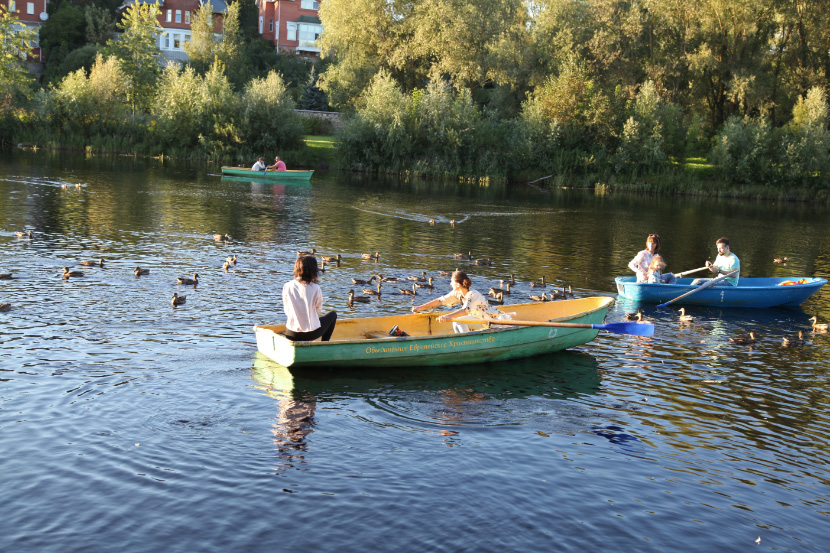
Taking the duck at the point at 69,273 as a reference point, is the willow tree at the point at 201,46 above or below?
above

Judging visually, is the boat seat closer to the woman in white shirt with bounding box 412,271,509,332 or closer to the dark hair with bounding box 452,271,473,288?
the woman in white shirt with bounding box 412,271,509,332

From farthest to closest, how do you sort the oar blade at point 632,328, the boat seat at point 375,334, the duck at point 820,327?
the duck at point 820,327 → the oar blade at point 632,328 → the boat seat at point 375,334

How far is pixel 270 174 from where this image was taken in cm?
5038

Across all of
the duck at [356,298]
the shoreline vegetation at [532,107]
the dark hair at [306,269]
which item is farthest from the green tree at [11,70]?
the dark hair at [306,269]

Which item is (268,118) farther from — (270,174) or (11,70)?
(11,70)

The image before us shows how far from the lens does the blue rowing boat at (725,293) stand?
72.5ft

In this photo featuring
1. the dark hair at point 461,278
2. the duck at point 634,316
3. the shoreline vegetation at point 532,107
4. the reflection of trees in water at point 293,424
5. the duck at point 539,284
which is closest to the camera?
the reflection of trees in water at point 293,424

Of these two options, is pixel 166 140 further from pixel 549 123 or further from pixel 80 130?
pixel 549 123

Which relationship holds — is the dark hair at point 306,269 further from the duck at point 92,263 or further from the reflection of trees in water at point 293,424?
the duck at point 92,263

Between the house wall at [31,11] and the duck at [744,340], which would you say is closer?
the duck at [744,340]

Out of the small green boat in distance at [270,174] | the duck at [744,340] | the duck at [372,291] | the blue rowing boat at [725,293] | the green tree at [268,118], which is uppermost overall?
the green tree at [268,118]

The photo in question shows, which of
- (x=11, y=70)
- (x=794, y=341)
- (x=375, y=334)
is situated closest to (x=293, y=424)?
(x=375, y=334)

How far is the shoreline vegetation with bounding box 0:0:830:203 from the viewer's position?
60.7 m

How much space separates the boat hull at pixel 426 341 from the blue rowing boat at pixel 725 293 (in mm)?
4481
